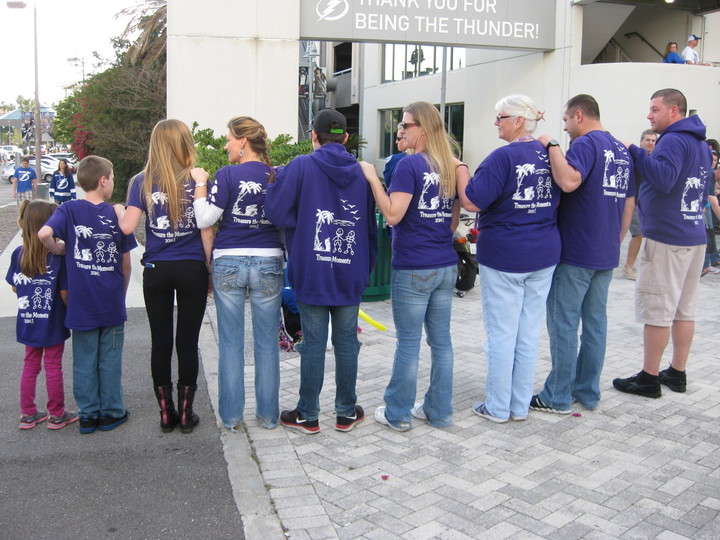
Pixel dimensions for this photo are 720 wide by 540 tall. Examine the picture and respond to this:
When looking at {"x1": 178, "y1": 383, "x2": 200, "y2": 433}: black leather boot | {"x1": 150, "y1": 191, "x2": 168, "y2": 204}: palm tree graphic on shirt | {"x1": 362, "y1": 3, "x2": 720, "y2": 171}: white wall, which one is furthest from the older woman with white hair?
{"x1": 362, "y1": 3, "x2": 720, "y2": 171}: white wall

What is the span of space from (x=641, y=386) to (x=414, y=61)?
21912mm

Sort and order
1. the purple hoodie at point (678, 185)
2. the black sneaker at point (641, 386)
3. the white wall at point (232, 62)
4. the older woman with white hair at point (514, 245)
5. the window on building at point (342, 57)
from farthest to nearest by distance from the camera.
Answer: the window on building at point (342, 57), the white wall at point (232, 62), the black sneaker at point (641, 386), the purple hoodie at point (678, 185), the older woman with white hair at point (514, 245)

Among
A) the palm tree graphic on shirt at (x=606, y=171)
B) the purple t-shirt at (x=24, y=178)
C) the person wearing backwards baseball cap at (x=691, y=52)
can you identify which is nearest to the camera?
the palm tree graphic on shirt at (x=606, y=171)

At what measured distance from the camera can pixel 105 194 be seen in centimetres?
447

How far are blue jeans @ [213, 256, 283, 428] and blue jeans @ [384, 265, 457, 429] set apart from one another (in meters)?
0.73

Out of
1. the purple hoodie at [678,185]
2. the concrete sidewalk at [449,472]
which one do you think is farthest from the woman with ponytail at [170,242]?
the purple hoodie at [678,185]

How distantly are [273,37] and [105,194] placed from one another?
354 inches

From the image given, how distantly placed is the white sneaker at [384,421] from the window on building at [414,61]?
18.5 metres

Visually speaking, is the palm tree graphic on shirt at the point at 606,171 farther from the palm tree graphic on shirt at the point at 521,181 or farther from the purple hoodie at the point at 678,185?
the palm tree graphic on shirt at the point at 521,181

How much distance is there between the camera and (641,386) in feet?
17.2

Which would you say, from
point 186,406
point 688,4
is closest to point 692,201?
point 186,406

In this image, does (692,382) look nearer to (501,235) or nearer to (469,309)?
(501,235)

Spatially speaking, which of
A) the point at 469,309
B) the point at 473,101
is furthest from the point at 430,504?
the point at 473,101

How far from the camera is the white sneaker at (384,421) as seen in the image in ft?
14.9
